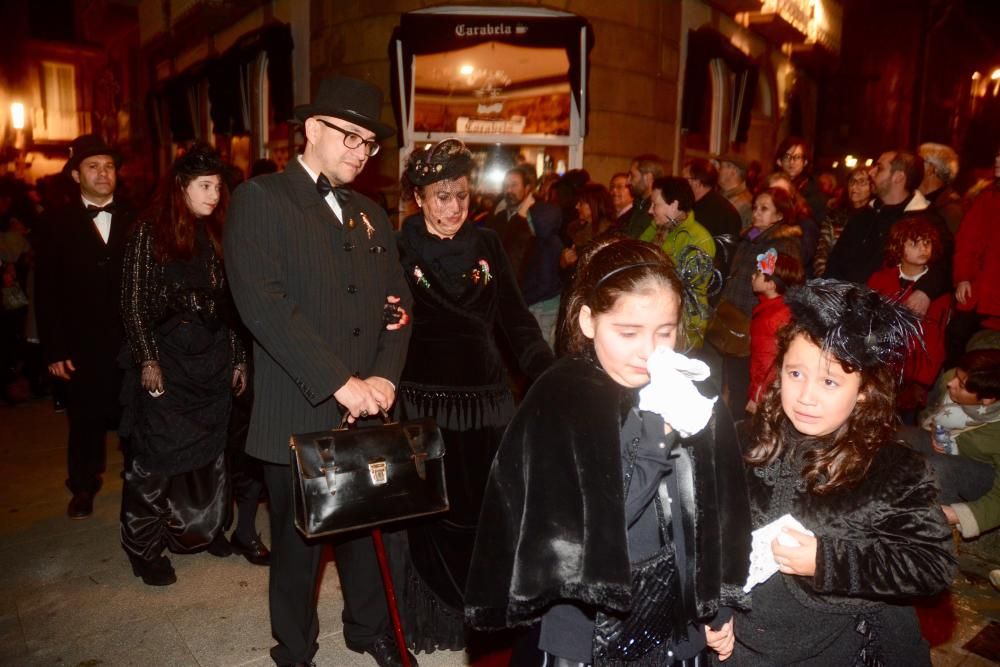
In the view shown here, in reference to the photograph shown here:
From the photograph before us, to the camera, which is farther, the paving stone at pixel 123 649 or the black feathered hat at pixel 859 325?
the paving stone at pixel 123 649

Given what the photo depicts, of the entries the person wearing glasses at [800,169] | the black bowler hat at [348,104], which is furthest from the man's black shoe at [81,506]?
the person wearing glasses at [800,169]

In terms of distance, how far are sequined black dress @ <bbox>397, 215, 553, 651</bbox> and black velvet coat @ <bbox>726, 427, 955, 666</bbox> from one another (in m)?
1.36

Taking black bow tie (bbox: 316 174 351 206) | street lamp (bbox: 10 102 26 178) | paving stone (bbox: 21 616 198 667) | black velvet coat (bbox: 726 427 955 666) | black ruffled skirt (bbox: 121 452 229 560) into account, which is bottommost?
paving stone (bbox: 21 616 198 667)

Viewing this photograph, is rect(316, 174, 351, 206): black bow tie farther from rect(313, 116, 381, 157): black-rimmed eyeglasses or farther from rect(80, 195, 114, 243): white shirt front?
rect(80, 195, 114, 243): white shirt front

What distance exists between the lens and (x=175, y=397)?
3715 millimetres

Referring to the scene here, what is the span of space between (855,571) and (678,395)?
0.74 metres

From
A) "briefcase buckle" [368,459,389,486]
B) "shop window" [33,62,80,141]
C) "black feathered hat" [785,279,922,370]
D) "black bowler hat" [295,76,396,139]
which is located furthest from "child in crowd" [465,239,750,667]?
"shop window" [33,62,80,141]

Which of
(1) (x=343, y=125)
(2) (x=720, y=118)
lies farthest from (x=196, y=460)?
(2) (x=720, y=118)

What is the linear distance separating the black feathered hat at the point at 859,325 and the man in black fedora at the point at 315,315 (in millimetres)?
1576

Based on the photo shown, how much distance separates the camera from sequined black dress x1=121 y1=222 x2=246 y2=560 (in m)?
3.59

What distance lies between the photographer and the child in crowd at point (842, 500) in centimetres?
194

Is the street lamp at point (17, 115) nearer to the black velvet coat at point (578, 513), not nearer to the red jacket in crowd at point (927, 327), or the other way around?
the red jacket in crowd at point (927, 327)

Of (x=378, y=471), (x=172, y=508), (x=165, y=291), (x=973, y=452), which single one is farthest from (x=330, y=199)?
(x=973, y=452)

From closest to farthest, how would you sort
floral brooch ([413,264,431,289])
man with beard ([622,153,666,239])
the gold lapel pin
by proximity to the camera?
1. the gold lapel pin
2. floral brooch ([413,264,431,289])
3. man with beard ([622,153,666,239])
